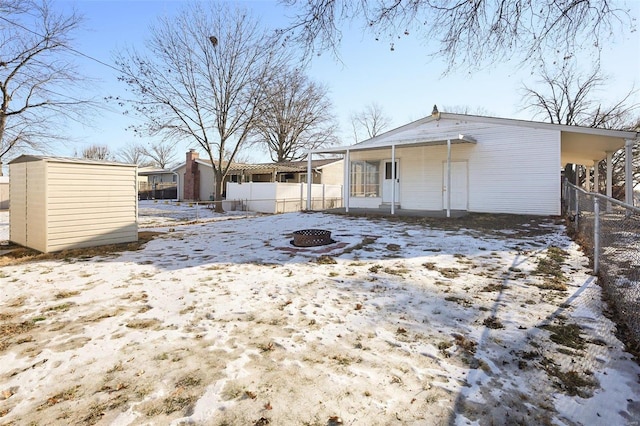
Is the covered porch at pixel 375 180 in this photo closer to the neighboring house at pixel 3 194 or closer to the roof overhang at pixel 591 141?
the roof overhang at pixel 591 141

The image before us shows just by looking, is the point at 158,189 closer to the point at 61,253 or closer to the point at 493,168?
the point at 61,253

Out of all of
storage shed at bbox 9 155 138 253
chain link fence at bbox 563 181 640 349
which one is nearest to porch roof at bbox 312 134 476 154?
chain link fence at bbox 563 181 640 349

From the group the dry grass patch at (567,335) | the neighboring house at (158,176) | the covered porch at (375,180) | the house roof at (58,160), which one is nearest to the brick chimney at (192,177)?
the neighboring house at (158,176)

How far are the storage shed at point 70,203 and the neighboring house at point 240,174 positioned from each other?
672 inches

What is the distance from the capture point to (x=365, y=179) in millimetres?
15906

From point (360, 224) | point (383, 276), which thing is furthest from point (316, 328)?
point (360, 224)

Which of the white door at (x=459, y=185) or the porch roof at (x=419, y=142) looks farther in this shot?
the white door at (x=459, y=185)

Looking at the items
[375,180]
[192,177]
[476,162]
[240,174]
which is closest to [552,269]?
[476,162]

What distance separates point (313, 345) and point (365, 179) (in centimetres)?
1336

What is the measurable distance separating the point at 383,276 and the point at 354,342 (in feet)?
7.07

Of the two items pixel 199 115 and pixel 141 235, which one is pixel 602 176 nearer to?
pixel 199 115

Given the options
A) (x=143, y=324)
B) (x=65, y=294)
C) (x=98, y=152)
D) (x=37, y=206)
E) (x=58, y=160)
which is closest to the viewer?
(x=143, y=324)

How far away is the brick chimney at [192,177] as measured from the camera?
95.9ft

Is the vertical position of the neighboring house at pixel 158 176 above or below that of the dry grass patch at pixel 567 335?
above
